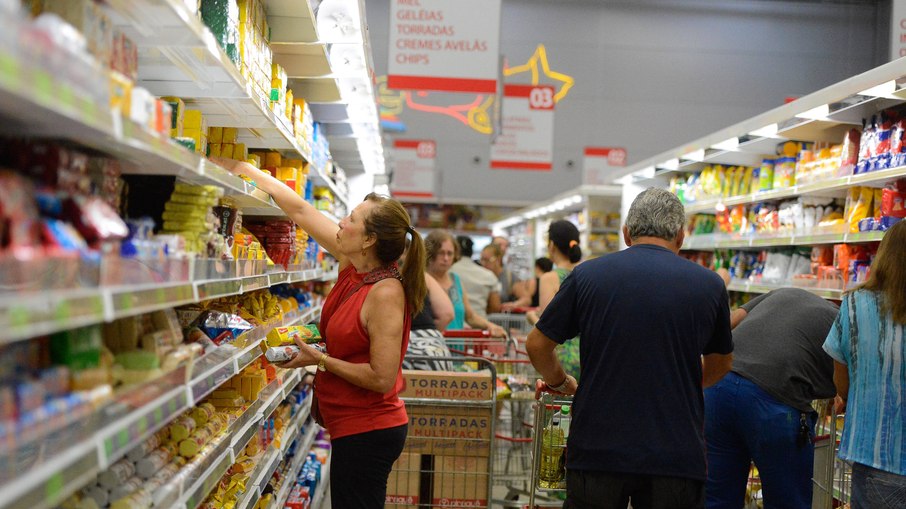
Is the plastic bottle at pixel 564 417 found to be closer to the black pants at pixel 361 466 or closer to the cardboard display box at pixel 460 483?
the cardboard display box at pixel 460 483

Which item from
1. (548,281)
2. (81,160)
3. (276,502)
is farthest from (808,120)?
(81,160)

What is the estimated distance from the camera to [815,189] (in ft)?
15.6

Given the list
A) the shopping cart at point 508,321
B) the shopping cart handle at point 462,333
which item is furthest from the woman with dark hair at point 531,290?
the shopping cart handle at point 462,333

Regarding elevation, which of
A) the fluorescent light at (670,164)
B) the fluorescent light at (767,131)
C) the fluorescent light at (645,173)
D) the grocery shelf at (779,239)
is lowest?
the grocery shelf at (779,239)

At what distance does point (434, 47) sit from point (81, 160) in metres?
5.93

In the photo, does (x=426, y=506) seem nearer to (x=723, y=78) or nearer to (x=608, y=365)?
(x=608, y=365)

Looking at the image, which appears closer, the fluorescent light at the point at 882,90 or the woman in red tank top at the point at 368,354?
the woman in red tank top at the point at 368,354

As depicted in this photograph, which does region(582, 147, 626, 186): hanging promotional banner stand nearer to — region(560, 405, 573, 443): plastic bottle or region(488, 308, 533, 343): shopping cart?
region(488, 308, 533, 343): shopping cart

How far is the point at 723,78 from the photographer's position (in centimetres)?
1672

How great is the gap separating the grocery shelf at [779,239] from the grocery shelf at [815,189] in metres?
0.24

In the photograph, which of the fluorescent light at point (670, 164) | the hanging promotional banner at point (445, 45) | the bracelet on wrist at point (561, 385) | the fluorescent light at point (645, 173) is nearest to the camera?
the bracelet on wrist at point (561, 385)

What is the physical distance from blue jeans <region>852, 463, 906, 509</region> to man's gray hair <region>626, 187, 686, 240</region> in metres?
1.03

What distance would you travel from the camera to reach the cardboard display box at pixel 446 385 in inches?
150

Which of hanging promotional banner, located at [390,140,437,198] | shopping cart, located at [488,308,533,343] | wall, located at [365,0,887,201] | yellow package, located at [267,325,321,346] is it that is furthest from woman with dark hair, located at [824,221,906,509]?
wall, located at [365,0,887,201]
